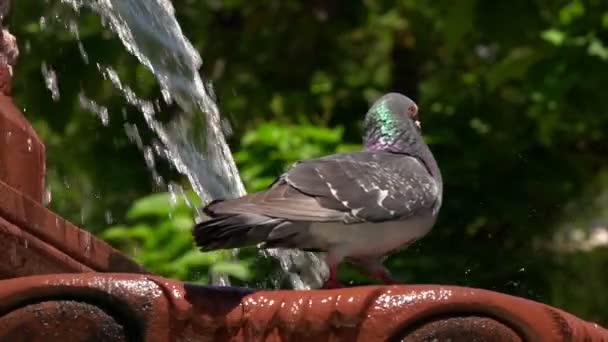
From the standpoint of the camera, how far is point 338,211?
3514mm

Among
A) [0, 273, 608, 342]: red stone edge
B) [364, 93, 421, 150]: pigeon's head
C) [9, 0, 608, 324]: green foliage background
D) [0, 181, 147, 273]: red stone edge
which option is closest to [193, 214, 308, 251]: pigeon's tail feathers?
[0, 273, 608, 342]: red stone edge

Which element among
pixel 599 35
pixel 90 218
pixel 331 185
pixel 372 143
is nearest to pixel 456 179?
pixel 599 35

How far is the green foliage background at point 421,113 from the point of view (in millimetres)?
7035

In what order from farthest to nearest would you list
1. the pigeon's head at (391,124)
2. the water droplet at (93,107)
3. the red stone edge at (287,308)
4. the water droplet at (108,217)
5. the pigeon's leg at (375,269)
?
the water droplet at (108,217), the water droplet at (93,107), the pigeon's head at (391,124), the pigeon's leg at (375,269), the red stone edge at (287,308)

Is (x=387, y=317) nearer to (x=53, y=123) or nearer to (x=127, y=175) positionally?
(x=53, y=123)

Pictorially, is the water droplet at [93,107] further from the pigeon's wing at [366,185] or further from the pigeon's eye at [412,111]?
the pigeon's wing at [366,185]

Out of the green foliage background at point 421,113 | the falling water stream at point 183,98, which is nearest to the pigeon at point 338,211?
the falling water stream at point 183,98

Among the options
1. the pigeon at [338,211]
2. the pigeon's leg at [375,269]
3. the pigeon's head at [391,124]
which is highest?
the pigeon's head at [391,124]

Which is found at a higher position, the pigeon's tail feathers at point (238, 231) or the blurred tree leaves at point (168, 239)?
the pigeon's tail feathers at point (238, 231)

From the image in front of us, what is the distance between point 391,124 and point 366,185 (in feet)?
1.45

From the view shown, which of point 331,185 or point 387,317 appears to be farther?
point 331,185

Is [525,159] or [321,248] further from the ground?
[321,248]

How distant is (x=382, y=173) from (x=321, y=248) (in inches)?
11.3

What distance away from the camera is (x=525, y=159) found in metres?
7.89
